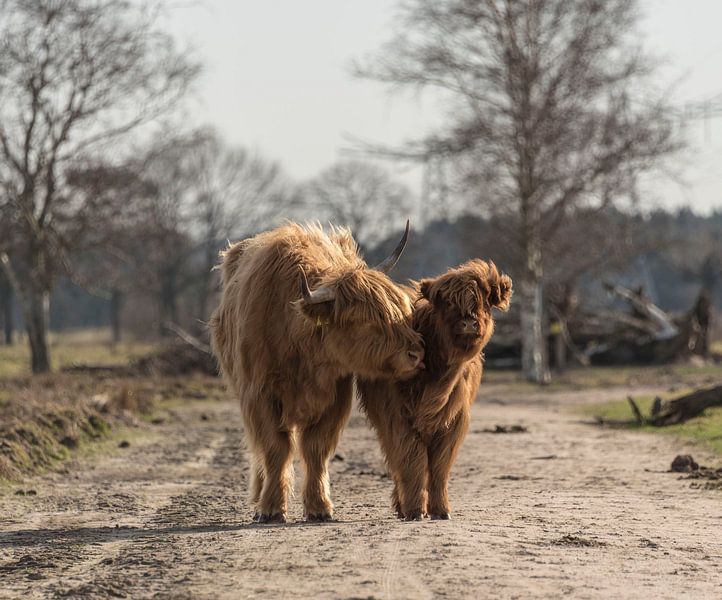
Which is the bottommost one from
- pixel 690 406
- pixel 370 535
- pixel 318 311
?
pixel 370 535

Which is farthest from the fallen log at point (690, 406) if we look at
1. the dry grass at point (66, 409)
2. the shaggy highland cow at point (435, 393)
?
the shaggy highland cow at point (435, 393)

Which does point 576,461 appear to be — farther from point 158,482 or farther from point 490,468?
point 158,482

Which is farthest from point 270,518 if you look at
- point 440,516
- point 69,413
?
point 69,413

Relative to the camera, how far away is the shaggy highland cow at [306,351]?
775 centimetres

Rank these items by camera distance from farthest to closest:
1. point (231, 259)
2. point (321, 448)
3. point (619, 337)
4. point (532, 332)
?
point (619, 337) < point (532, 332) < point (231, 259) < point (321, 448)

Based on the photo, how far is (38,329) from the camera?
25984mm

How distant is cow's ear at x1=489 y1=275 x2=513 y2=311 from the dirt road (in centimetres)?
136

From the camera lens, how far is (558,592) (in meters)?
5.49

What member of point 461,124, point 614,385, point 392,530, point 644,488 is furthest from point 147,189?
point 392,530

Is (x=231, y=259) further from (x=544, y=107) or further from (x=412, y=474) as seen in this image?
(x=544, y=107)

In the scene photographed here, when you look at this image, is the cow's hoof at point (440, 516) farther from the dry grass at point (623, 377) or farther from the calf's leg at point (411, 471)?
the dry grass at point (623, 377)

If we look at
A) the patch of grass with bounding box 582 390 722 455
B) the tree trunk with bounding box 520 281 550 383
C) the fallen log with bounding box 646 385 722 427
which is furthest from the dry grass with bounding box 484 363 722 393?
the fallen log with bounding box 646 385 722 427

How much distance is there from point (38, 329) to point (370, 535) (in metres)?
20.4

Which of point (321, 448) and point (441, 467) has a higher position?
point (321, 448)
